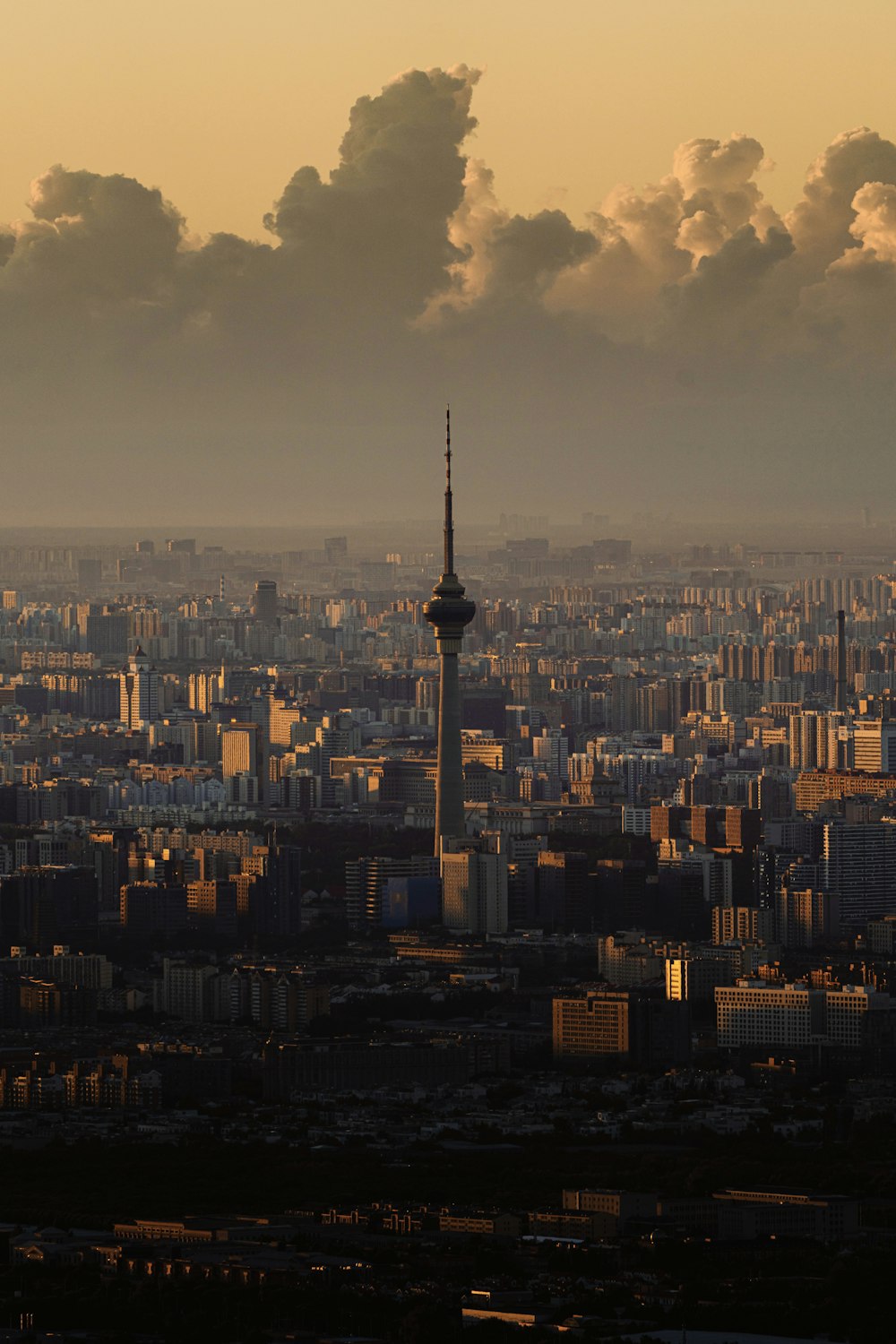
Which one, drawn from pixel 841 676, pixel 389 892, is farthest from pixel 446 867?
pixel 841 676

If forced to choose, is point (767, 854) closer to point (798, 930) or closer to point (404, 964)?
point (798, 930)

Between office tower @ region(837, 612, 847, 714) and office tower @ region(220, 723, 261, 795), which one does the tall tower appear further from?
office tower @ region(837, 612, 847, 714)

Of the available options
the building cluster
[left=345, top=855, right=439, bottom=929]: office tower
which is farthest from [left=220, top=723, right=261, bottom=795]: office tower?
[left=345, top=855, right=439, bottom=929]: office tower

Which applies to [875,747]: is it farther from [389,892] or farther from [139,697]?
[389,892]

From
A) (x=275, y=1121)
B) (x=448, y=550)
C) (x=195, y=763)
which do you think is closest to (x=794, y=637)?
(x=195, y=763)

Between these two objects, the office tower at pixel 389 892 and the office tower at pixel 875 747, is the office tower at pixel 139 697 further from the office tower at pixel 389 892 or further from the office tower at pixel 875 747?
the office tower at pixel 389 892
